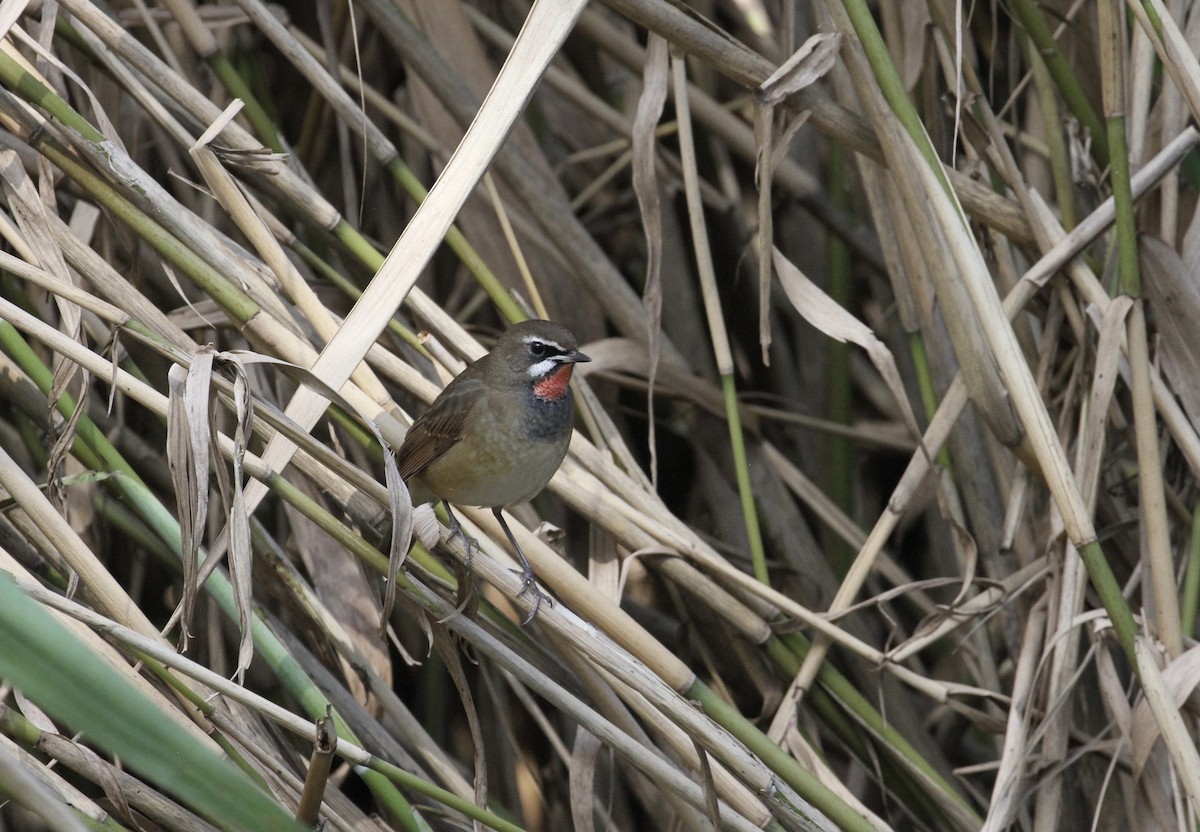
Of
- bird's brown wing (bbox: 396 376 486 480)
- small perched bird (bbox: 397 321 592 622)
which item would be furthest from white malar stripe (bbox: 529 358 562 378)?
bird's brown wing (bbox: 396 376 486 480)

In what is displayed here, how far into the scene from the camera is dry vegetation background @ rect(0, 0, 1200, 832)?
2.26m

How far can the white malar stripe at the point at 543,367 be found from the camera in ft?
9.98

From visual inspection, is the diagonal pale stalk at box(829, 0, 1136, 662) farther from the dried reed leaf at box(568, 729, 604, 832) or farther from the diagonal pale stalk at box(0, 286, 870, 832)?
the dried reed leaf at box(568, 729, 604, 832)

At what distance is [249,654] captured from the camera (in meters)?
1.89

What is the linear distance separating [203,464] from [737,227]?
8.40 ft

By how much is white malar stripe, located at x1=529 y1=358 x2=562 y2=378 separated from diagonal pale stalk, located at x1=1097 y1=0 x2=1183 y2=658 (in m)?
1.38

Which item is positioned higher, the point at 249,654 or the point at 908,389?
the point at 908,389

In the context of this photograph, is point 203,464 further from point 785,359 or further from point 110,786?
point 785,359

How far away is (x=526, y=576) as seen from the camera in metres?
2.50

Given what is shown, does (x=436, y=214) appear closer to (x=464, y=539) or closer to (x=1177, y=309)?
(x=464, y=539)

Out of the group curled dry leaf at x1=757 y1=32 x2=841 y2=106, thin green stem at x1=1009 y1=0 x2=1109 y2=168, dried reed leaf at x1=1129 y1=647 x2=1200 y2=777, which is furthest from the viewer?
thin green stem at x1=1009 y1=0 x2=1109 y2=168

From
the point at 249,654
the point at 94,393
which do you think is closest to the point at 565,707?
the point at 249,654

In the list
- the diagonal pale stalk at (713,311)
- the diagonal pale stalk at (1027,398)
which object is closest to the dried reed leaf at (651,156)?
the diagonal pale stalk at (713,311)

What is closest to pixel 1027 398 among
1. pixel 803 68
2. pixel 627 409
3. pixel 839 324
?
pixel 839 324
